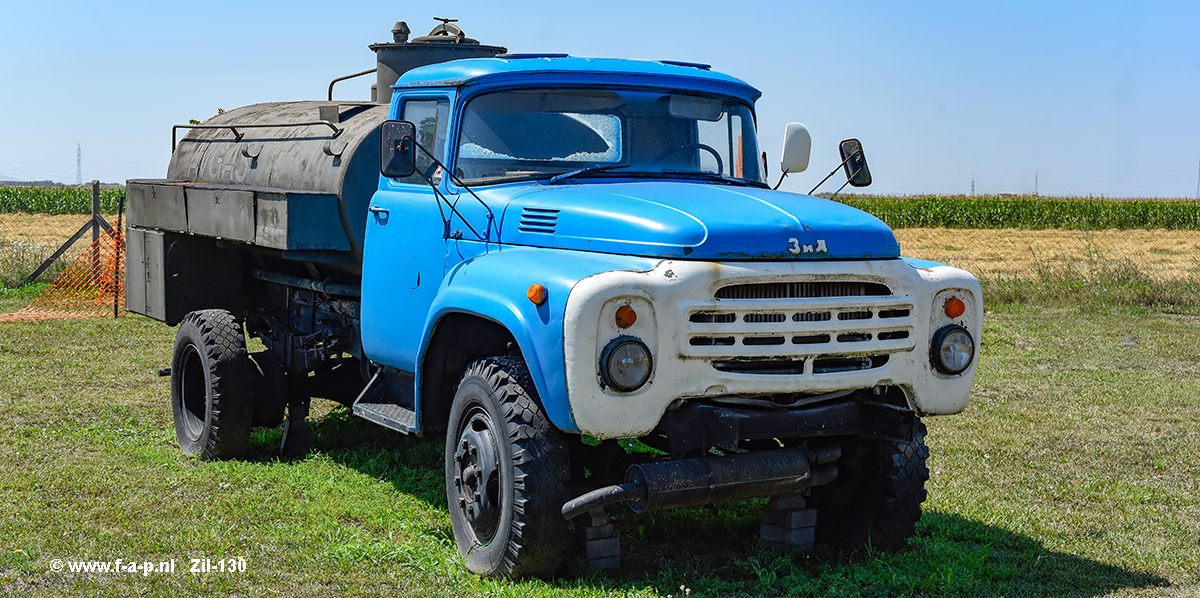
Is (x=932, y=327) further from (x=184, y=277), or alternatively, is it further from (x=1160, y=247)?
(x=1160, y=247)

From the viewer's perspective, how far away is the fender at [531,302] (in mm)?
4695

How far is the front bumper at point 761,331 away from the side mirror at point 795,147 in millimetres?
1363

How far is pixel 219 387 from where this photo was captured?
7.51 m

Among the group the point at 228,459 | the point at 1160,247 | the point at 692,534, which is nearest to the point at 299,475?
the point at 228,459

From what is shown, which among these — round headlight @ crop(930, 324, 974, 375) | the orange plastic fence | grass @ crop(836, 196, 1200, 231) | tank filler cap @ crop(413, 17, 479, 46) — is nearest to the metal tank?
tank filler cap @ crop(413, 17, 479, 46)

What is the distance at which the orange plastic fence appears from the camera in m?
14.8

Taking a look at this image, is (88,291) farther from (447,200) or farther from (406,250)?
(447,200)

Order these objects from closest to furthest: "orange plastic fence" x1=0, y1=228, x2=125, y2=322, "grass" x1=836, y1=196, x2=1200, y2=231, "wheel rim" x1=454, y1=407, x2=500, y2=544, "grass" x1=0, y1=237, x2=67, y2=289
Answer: "wheel rim" x1=454, y1=407, x2=500, y2=544
"orange plastic fence" x1=0, y1=228, x2=125, y2=322
"grass" x1=0, y1=237, x2=67, y2=289
"grass" x1=836, y1=196, x2=1200, y2=231

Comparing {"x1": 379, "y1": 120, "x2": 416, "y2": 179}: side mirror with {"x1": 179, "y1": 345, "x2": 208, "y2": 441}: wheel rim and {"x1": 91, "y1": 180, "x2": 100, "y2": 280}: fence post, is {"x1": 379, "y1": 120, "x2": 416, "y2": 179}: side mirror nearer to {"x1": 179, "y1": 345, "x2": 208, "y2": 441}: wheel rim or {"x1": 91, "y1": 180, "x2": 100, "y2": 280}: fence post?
{"x1": 179, "y1": 345, "x2": 208, "y2": 441}: wheel rim

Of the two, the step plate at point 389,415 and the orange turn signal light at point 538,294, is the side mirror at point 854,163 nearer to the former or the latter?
the orange turn signal light at point 538,294

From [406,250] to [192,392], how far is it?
9.50 feet

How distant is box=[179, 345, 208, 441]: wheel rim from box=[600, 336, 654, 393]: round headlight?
4.34 m

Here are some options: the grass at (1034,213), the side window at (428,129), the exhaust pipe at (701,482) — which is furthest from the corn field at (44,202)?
the exhaust pipe at (701,482)

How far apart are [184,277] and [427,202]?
3348 millimetres
